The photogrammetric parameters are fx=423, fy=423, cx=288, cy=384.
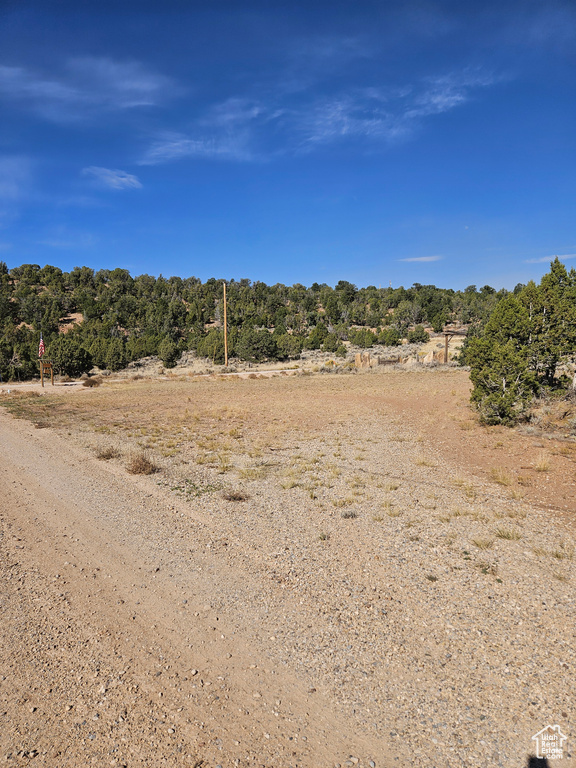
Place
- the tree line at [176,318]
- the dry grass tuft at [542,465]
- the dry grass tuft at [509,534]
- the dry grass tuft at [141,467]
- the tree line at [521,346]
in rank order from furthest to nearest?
the tree line at [176,318] < the tree line at [521,346] < the dry grass tuft at [141,467] < the dry grass tuft at [542,465] < the dry grass tuft at [509,534]

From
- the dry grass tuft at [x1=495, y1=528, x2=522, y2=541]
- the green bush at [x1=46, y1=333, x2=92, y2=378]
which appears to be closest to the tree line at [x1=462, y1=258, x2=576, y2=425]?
the dry grass tuft at [x1=495, y1=528, x2=522, y2=541]

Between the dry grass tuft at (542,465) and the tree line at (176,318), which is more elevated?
the tree line at (176,318)

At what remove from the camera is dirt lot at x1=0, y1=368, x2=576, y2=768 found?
3230 mm

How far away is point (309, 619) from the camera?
4641 mm

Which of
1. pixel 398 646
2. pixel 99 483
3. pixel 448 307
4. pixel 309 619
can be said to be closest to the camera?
pixel 398 646

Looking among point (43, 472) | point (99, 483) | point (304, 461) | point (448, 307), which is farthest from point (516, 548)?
point (448, 307)

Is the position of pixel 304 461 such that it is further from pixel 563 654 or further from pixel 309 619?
pixel 563 654

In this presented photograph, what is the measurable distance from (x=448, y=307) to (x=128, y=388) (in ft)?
→ 216


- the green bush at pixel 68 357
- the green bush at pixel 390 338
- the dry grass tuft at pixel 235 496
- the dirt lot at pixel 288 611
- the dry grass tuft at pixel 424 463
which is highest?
the green bush at pixel 390 338

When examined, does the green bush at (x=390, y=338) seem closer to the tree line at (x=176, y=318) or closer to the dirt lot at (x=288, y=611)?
the tree line at (x=176, y=318)

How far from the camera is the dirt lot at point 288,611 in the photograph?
3.23 m

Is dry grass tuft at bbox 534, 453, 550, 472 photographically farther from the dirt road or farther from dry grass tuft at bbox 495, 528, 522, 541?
the dirt road

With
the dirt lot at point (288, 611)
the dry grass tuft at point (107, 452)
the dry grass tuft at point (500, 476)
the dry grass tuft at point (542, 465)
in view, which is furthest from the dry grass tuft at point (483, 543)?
the dry grass tuft at point (107, 452)

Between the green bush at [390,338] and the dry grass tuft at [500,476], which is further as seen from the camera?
the green bush at [390,338]
